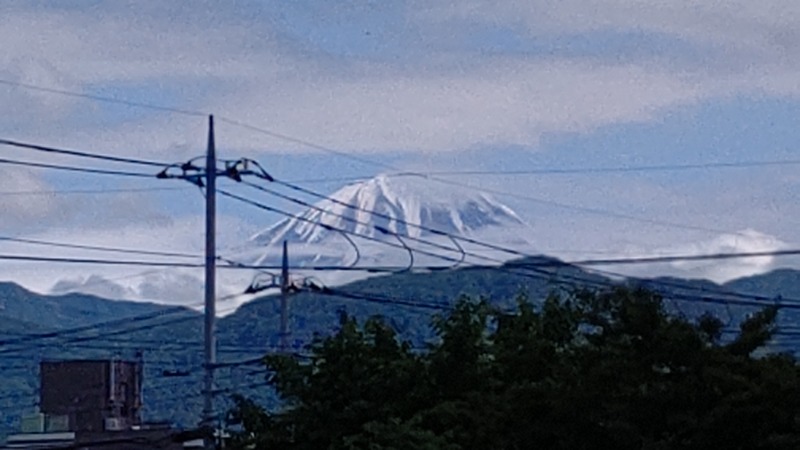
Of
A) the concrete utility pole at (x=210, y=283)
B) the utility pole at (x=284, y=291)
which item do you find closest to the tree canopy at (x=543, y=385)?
the concrete utility pole at (x=210, y=283)

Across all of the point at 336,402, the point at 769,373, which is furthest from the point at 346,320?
the point at 769,373

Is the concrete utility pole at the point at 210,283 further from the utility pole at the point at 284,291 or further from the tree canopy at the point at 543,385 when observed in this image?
the utility pole at the point at 284,291

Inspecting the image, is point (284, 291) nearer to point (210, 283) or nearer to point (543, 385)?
point (210, 283)

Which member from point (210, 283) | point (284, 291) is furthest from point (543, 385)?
point (284, 291)

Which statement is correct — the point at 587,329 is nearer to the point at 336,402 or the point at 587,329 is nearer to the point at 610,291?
the point at 610,291

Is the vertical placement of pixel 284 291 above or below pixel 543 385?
above

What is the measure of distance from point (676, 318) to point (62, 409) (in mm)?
68890

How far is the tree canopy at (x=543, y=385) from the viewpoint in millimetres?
24812

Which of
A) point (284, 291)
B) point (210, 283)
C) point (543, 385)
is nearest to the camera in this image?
point (543, 385)

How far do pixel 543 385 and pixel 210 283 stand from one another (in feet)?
42.5

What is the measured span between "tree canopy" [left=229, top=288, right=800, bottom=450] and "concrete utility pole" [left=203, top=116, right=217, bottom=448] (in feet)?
8.46

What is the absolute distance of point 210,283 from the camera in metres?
38.8

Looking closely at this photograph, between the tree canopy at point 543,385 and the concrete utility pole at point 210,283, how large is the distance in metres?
2.58

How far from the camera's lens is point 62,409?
92438 mm
